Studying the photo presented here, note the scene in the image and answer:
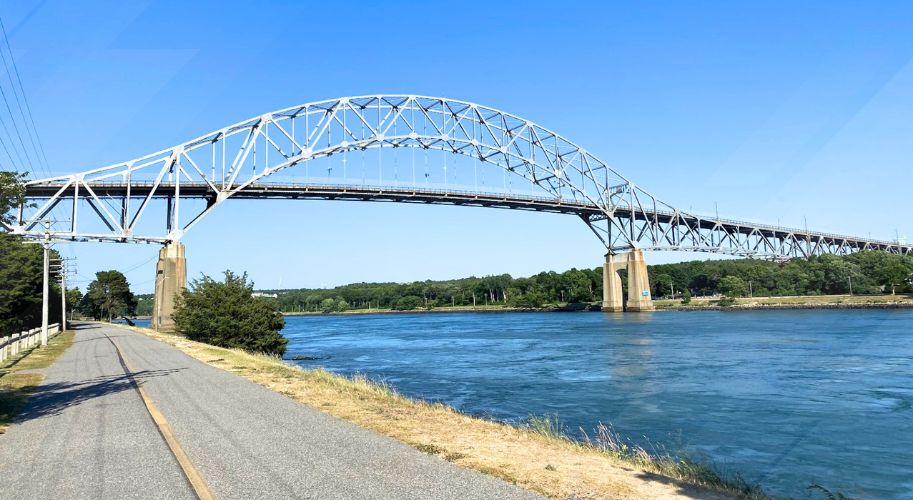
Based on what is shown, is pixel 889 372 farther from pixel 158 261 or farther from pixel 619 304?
pixel 619 304

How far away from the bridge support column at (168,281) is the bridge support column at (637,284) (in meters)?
69.5

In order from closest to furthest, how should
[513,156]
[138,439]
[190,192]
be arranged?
[138,439] → [190,192] → [513,156]

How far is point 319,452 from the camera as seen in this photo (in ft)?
28.2

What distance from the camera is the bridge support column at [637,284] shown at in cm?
10150

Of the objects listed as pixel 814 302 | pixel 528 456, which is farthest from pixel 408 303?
pixel 528 456

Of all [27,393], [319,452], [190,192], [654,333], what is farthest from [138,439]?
[190,192]

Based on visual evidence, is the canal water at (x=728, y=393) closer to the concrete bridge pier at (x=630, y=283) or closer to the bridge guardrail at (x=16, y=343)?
the bridge guardrail at (x=16, y=343)

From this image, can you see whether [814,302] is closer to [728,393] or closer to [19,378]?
[728,393]

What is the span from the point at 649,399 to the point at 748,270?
121439 mm

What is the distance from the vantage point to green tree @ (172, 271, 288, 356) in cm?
3653

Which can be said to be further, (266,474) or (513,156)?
(513,156)

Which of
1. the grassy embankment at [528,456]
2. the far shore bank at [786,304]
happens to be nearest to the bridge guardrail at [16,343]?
the grassy embankment at [528,456]

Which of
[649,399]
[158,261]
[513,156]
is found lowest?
[649,399]

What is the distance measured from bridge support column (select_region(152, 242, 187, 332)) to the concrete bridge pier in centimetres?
6961
